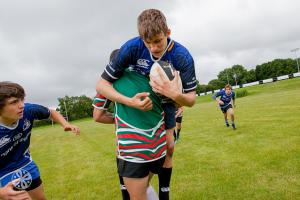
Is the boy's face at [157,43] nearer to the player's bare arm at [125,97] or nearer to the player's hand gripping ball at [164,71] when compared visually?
the player's hand gripping ball at [164,71]

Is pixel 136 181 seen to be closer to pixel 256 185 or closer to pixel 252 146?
pixel 256 185

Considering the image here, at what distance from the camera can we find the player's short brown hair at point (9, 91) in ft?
13.3

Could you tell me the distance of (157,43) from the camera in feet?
10.2

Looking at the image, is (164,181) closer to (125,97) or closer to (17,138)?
(125,97)

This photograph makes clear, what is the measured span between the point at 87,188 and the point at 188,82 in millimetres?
5617

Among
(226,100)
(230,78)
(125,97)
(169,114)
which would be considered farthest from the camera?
(230,78)

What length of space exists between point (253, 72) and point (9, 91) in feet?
482

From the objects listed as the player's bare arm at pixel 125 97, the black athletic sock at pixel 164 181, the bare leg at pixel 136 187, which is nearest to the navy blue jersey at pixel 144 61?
the player's bare arm at pixel 125 97

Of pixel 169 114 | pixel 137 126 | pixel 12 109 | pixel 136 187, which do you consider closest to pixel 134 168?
pixel 136 187

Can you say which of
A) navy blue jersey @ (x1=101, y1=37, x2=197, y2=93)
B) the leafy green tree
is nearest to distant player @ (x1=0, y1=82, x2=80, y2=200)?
navy blue jersey @ (x1=101, y1=37, x2=197, y2=93)

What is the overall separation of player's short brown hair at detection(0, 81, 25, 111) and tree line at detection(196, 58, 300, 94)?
392ft

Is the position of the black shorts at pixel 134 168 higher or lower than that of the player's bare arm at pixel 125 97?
lower

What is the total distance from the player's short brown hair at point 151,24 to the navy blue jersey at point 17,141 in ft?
8.10

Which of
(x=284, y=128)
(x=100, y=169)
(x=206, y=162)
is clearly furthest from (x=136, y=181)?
(x=284, y=128)
